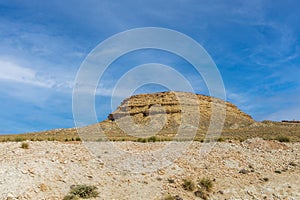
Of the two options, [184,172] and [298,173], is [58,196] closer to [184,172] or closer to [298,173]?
[184,172]

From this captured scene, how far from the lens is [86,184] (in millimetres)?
14703

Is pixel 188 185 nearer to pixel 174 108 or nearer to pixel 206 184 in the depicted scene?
pixel 206 184

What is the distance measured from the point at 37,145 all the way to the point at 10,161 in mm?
3289

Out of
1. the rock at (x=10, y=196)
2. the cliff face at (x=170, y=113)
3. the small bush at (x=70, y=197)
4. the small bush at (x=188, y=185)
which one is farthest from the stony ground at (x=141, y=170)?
the cliff face at (x=170, y=113)

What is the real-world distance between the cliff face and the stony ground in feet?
120

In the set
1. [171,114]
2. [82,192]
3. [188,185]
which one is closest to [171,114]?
[171,114]

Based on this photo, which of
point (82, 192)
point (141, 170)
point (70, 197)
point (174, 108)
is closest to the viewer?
point (70, 197)

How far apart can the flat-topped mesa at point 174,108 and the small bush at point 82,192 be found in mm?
46551

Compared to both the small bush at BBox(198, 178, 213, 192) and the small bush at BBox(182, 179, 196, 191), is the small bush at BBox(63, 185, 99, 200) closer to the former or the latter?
the small bush at BBox(182, 179, 196, 191)

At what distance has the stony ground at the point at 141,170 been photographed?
1426 cm

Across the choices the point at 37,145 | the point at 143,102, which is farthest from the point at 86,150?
the point at 143,102

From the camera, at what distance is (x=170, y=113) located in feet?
215

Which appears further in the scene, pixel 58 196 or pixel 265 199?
pixel 265 199

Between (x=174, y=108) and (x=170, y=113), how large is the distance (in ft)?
4.70
